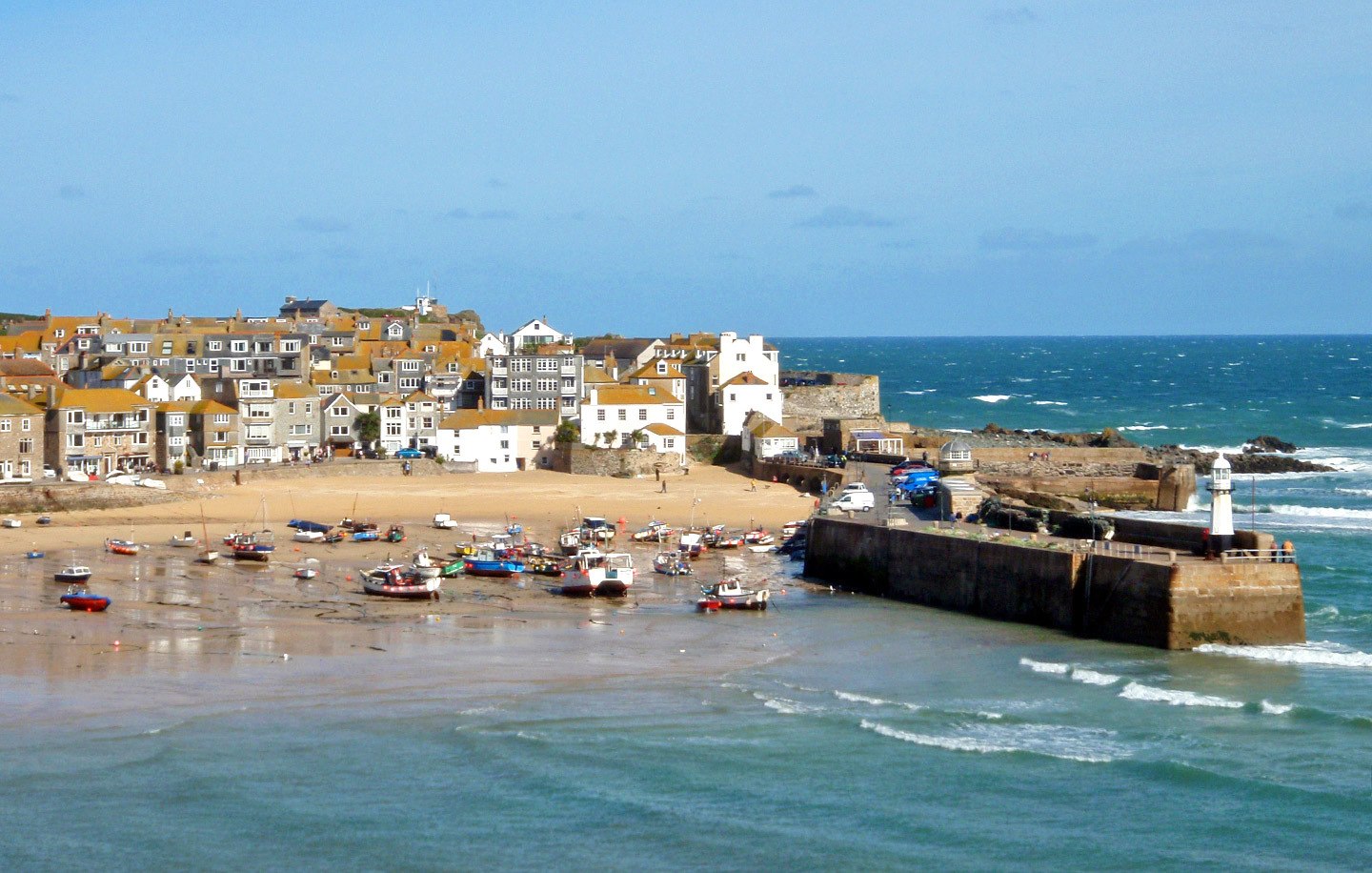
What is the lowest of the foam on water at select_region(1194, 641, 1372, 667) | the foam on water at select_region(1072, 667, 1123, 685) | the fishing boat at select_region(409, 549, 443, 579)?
the foam on water at select_region(1072, 667, 1123, 685)

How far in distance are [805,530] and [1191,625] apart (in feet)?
48.6

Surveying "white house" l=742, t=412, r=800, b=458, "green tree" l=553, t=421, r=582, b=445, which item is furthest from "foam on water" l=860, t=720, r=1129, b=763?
"green tree" l=553, t=421, r=582, b=445

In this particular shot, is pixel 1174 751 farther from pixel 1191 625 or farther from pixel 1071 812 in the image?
pixel 1191 625

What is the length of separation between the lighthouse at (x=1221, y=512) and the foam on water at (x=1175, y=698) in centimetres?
470

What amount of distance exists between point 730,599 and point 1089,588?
7.19 meters

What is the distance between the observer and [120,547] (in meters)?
40.1

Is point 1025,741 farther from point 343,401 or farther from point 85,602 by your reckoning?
point 343,401

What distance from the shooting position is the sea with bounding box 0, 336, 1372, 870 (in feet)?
62.0

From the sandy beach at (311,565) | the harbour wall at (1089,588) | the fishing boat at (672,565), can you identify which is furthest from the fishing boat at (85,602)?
the harbour wall at (1089,588)

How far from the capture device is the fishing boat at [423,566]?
3472cm

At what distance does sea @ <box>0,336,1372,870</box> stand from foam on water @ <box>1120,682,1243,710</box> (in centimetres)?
7

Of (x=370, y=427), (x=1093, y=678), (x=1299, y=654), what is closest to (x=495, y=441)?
(x=370, y=427)

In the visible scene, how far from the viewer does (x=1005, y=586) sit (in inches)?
1240

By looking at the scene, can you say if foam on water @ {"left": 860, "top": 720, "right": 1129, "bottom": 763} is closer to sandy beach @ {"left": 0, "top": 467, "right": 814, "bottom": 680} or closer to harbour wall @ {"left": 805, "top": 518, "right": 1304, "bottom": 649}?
harbour wall @ {"left": 805, "top": 518, "right": 1304, "bottom": 649}
